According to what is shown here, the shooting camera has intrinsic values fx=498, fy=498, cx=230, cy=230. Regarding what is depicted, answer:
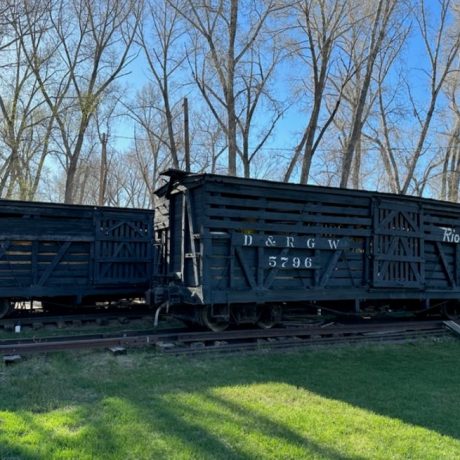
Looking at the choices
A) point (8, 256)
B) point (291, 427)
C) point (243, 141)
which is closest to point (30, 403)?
point (291, 427)

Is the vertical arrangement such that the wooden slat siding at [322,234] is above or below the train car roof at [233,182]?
below

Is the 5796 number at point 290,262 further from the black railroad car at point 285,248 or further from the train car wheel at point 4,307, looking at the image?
the train car wheel at point 4,307

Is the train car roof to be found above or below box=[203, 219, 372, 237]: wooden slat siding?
above

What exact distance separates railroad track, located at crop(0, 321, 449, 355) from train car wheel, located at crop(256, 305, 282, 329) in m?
0.47

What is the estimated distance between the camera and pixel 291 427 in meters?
4.93

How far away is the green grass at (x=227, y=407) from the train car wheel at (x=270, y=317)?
165 centimetres

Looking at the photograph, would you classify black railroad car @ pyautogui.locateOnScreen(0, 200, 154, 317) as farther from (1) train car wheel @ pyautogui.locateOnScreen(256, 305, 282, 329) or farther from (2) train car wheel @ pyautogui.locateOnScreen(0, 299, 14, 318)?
Answer: (1) train car wheel @ pyautogui.locateOnScreen(256, 305, 282, 329)

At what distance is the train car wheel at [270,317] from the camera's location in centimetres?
990

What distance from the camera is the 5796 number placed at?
9344mm

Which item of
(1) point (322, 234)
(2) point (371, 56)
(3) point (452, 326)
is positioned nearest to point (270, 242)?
(1) point (322, 234)

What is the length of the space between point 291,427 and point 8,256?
867cm

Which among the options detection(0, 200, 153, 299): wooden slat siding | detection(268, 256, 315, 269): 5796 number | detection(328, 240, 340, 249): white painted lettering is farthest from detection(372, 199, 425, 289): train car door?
detection(0, 200, 153, 299): wooden slat siding

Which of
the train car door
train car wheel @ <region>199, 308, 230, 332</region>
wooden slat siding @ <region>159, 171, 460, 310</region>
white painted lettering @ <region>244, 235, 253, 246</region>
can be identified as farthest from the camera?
the train car door

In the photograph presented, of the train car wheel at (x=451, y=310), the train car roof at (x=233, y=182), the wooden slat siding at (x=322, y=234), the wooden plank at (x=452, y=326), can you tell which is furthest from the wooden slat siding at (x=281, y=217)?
the train car wheel at (x=451, y=310)
